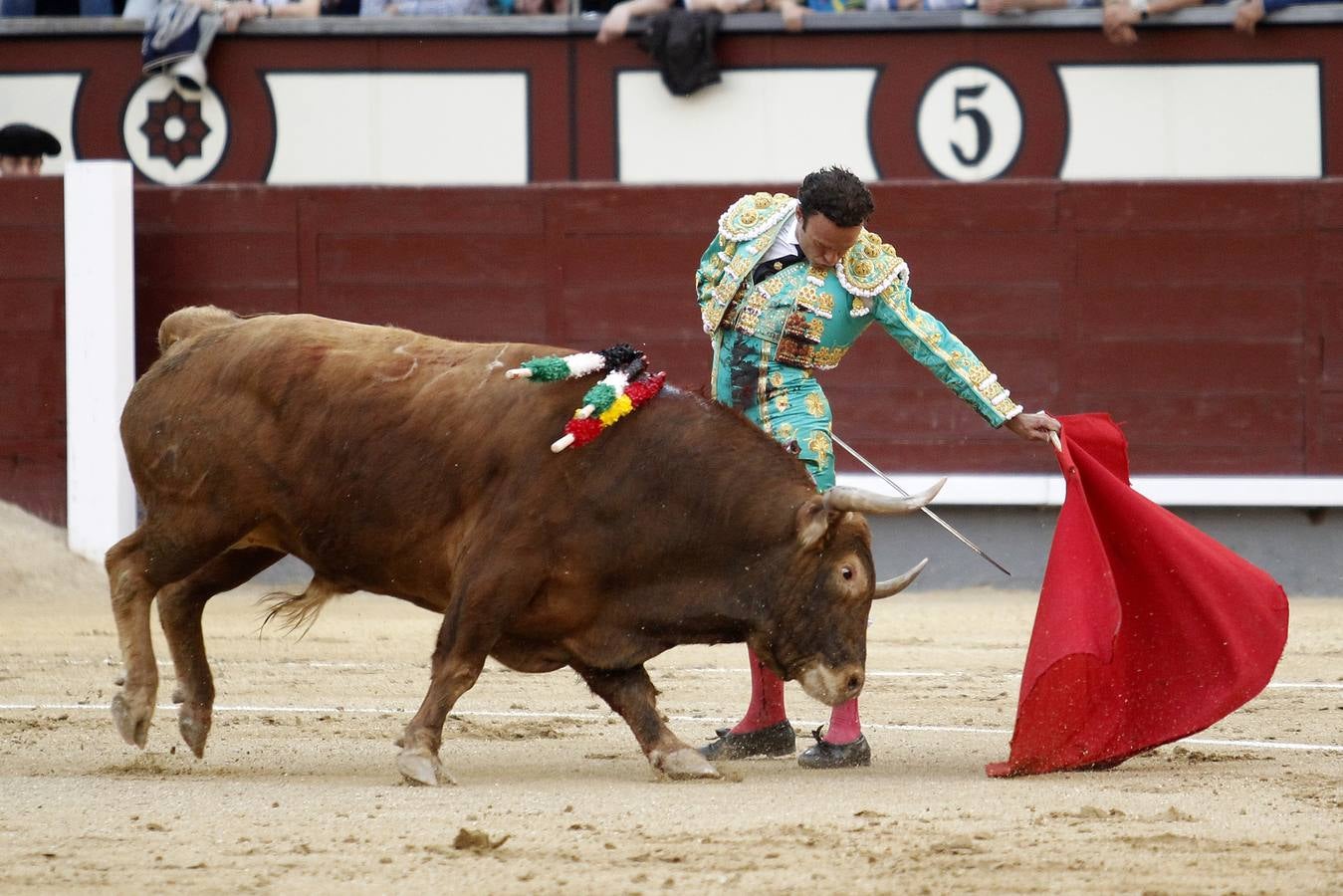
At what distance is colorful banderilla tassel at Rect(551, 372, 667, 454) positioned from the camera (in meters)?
3.83

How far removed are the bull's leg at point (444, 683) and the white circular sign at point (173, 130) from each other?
5.07m

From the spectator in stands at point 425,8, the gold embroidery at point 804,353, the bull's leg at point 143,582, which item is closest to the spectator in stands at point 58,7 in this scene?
the spectator in stands at point 425,8

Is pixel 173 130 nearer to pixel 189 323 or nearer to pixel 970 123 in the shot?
pixel 970 123

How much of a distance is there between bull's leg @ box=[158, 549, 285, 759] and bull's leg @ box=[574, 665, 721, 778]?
Answer: 2.66 ft

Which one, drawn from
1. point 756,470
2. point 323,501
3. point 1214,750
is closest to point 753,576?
point 756,470

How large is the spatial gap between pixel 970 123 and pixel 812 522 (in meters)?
4.72

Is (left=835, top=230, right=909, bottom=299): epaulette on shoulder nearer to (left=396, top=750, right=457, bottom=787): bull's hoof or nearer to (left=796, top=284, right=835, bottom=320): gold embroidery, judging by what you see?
(left=796, top=284, right=835, bottom=320): gold embroidery

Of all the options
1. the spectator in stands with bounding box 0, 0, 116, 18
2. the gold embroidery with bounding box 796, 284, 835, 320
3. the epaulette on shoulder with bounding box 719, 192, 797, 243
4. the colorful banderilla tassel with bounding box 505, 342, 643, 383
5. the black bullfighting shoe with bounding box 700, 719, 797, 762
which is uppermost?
the spectator in stands with bounding box 0, 0, 116, 18

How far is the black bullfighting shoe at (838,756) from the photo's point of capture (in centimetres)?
409

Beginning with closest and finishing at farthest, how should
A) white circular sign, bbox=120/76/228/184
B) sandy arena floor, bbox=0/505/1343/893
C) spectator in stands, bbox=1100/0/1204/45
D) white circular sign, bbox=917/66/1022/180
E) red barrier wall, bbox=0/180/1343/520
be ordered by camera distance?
sandy arena floor, bbox=0/505/1343/893, red barrier wall, bbox=0/180/1343/520, spectator in stands, bbox=1100/0/1204/45, white circular sign, bbox=917/66/1022/180, white circular sign, bbox=120/76/228/184

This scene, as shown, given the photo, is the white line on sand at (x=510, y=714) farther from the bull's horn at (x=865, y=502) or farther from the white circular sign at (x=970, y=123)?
the white circular sign at (x=970, y=123)

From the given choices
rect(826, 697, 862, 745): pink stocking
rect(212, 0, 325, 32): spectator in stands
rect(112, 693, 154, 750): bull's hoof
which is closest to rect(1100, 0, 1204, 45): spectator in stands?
rect(212, 0, 325, 32): spectator in stands

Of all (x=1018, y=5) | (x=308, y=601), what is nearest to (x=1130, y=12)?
(x=1018, y=5)

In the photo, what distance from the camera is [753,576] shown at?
387cm
